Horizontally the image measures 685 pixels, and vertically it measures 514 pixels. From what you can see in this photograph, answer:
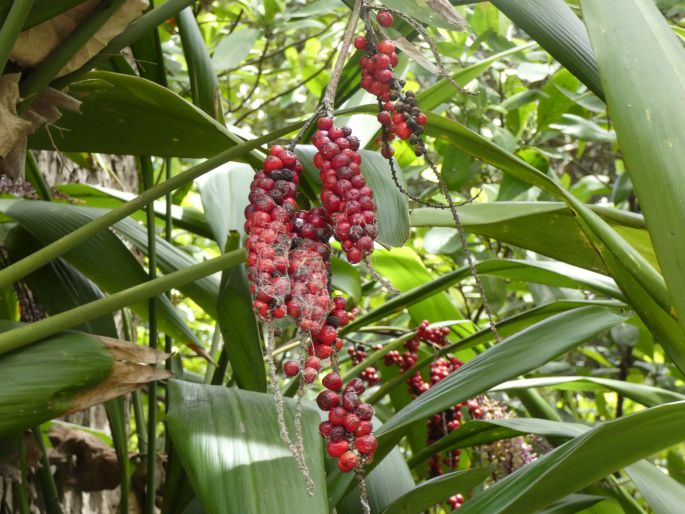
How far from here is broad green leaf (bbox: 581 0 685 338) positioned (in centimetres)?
35

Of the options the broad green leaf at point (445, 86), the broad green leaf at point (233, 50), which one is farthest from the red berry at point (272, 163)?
the broad green leaf at point (233, 50)

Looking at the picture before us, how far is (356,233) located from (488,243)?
139 cm

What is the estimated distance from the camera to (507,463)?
105cm

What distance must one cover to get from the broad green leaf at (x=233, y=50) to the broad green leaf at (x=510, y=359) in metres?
0.98

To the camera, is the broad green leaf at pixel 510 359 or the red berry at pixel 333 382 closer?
the red berry at pixel 333 382

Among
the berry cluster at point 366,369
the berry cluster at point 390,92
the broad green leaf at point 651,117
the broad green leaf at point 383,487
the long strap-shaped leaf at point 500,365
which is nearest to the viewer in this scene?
the broad green leaf at point 651,117

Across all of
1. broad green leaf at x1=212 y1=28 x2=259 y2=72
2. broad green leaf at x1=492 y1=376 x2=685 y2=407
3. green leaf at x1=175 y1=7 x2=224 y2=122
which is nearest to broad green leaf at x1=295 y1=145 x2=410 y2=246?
green leaf at x1=175 y1=7 x2=224 y2=122

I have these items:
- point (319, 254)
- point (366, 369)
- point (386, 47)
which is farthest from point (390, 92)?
point (366, 369)

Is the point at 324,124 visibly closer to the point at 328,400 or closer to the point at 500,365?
the point at 328,400

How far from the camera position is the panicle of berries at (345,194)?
1.34 ft

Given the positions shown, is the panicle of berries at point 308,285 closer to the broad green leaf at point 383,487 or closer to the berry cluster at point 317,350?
the berry cluster at point 317,350

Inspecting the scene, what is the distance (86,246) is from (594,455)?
593mm

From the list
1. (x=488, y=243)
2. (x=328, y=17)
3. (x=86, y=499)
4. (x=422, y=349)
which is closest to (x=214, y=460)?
(x=422, y=349)

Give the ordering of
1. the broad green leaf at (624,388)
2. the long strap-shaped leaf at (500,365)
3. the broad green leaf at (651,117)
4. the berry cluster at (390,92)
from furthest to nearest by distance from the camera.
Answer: the broad green leaf at (624,388) → the long strap-shaped leaf at (500,365) → the berry cluster at (390,92) → the broad green leaf at (651,117)
